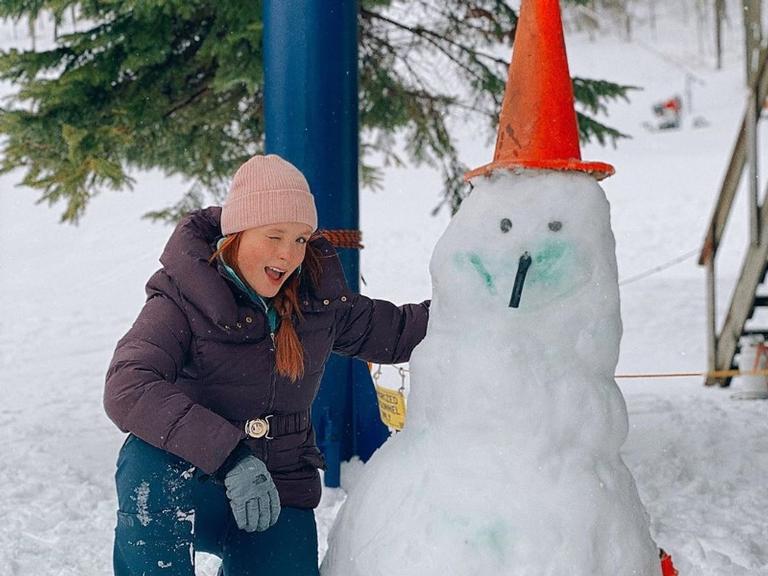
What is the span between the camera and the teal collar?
2.40m

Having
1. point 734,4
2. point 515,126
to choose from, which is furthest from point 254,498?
point 734,4

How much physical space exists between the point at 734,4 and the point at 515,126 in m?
49.4

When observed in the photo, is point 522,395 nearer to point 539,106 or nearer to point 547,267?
point 547,267

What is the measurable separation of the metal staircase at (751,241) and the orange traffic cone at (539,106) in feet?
15.7

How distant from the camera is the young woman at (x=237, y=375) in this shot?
2.17 meters

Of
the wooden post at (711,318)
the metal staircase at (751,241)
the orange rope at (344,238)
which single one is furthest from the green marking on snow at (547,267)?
the wooden post at (711,318)

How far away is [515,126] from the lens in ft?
7.26

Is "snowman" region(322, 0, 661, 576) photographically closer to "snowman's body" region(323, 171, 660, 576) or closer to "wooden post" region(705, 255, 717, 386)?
"snowman's body" region(323, 171, 660, 576)

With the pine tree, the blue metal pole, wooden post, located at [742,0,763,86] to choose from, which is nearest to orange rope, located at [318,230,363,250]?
the blue metal pole

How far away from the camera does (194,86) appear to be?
5777mm

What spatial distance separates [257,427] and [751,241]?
212 inches

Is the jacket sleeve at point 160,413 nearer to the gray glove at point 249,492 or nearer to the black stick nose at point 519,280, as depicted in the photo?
the gray glove at point 249,492

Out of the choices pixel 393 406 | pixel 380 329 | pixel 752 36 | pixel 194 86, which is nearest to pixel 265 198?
pixel 380 329

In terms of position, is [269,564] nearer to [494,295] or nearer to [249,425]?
[249,425]
